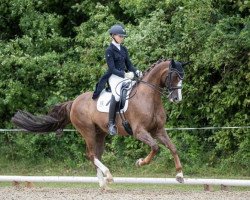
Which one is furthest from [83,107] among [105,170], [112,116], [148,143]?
[148,143]

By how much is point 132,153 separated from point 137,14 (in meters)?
3.74

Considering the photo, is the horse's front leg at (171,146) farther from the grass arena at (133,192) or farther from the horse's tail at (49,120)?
the horse's tail at (49,120)

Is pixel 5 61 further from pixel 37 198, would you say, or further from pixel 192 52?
pixel 37 198

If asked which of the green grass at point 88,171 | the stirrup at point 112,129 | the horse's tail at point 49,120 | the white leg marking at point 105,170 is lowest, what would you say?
the green grass at point 88,171

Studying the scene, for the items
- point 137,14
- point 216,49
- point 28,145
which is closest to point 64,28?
point 137,14

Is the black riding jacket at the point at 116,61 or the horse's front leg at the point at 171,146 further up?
the black riding jacket at the point at 116,61

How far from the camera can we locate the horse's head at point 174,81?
10555 millimetres

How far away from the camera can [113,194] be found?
36.4 feet

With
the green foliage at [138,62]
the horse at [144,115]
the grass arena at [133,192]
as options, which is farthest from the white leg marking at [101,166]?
the green foliage at [138,62]

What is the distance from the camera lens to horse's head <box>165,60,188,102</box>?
34.6 ft

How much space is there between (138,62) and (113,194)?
5097 mm

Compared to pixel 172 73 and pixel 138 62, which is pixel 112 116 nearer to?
pixel 172 73

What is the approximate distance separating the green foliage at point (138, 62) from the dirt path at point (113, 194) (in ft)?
11.4

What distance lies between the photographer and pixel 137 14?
17.0 m
